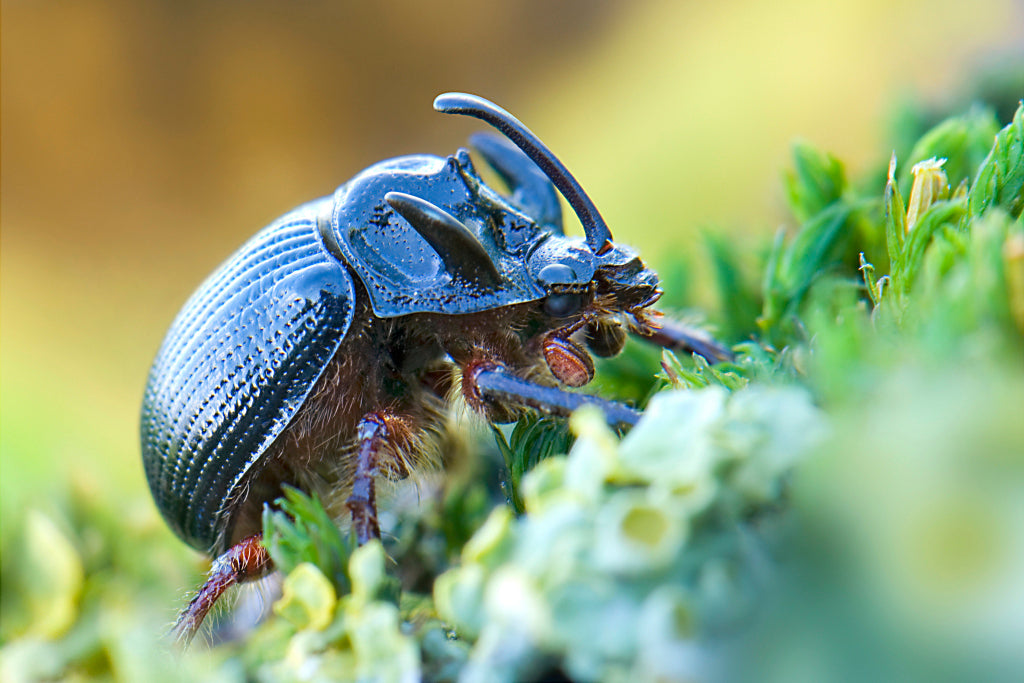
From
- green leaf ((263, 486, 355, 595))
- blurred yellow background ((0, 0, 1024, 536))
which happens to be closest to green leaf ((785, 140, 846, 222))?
green leaf ((263, 486, 355, 595))

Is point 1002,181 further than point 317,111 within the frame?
No

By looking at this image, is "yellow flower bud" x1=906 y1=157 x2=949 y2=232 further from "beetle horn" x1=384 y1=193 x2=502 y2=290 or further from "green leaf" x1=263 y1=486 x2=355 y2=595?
"green leaf" x1=263 y1=486 x2=355 y2=595

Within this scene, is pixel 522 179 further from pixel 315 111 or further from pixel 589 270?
pixel 315 111

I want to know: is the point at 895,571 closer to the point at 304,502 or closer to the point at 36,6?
the point at 304,502

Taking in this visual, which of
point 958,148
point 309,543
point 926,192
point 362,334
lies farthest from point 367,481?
point 958,148

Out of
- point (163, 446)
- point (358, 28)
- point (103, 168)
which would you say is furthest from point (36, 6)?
point (163, 446)
